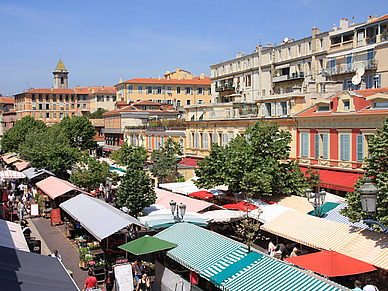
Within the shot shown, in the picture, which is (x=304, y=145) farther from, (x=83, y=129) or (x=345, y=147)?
(x=83, y=129)

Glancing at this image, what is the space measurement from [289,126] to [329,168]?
185 inches

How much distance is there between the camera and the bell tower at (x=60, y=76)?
150750 millimetres

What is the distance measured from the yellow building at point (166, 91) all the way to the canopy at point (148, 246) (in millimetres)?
70379

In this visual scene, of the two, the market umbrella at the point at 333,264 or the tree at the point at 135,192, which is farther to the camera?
the tree at the point at 135,192

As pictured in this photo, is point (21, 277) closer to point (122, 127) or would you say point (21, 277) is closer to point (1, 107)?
point (122, 127)

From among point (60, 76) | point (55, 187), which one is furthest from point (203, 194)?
point (60, 76)

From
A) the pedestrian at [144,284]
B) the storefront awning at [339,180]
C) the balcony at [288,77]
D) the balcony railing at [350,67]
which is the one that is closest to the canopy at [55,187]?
the pedestrian at [144,284]

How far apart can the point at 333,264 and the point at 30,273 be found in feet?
27.9

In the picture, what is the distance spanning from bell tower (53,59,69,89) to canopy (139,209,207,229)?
139 metres

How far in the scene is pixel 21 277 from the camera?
28.3ft

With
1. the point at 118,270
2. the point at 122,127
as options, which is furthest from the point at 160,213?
the point at 122,127

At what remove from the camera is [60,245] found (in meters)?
22.0

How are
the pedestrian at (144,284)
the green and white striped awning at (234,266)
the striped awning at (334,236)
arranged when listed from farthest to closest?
1. the pedestrian at (144,284)
2. the striped awning at (334,236)
3. the green and white striped awning at (234,266)

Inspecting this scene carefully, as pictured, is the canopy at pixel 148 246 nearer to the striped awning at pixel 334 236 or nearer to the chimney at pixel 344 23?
the striped awning at pixel 334 236
